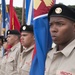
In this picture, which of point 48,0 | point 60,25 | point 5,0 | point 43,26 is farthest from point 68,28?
point 5,0

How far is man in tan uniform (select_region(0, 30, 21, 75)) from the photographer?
4.51 m

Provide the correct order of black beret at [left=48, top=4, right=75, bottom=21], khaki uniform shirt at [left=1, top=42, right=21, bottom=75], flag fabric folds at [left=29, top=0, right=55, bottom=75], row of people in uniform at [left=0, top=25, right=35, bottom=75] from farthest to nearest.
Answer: khaki uniform shirt at [left=1, top=42, right=21, bottom=75] < row of people in uniform at [left=0, top=25, right=35, bottom=75] < flag fabric folds at [left=29, top=0, right=55, bottom=75] < black beret at [left=48, top=4, right=75, bottom=21]

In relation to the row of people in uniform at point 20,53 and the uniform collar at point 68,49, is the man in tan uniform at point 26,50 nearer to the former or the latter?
the row of people in uniform at point 20,53

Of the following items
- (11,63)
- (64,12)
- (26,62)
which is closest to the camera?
(64,12)

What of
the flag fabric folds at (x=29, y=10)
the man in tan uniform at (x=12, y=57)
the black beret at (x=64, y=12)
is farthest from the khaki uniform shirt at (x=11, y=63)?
the black beret at (x=64, y=12)

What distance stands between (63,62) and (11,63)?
263 cm

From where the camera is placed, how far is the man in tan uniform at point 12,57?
4.51 meters

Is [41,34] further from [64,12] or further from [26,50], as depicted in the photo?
[26,50]

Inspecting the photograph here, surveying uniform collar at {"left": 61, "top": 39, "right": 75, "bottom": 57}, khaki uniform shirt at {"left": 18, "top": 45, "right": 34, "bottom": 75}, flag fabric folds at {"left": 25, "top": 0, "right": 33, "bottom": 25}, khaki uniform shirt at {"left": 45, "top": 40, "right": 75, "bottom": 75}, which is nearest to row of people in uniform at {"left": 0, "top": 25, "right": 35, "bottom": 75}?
khaki uniform shirt at {"left": 18, "top": 45, "right": 34, "bottom": 75}

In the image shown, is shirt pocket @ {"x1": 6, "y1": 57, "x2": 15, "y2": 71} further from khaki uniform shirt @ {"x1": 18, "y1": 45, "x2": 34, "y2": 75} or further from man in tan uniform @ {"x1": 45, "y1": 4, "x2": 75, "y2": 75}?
man in tan uniform @ {"x1": 45, "y1": 4, "x2": 75, "y2": 75}

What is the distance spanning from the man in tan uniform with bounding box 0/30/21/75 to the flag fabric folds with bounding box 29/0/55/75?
165 cm

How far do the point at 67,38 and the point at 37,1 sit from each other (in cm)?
96

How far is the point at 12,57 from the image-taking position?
4.68 meters

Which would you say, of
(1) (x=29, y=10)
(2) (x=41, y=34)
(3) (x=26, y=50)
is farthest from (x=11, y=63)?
(2) (x=41, y=34)
